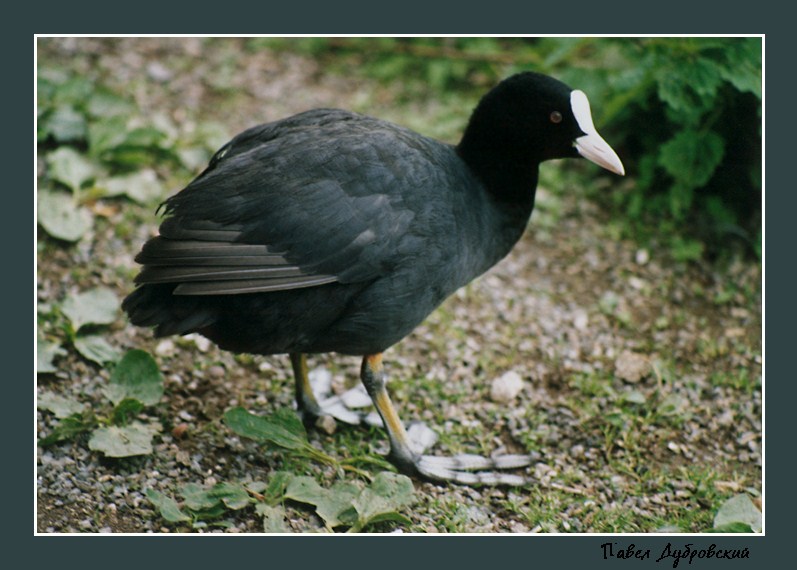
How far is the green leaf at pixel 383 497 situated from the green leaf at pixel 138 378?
4.04 feet

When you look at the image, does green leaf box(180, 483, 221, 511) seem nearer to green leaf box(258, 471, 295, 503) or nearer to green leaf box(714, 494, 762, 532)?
green leaf box(258, 471, 295, 503)

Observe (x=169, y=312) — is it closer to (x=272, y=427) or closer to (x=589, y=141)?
(x=272, y=427)

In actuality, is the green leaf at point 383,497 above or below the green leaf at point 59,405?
below

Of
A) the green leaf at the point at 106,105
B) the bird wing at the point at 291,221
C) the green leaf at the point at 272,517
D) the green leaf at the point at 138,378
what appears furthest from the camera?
the green leaf at the point at 106,105

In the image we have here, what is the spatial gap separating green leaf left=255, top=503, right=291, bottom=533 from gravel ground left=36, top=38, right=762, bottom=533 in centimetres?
9

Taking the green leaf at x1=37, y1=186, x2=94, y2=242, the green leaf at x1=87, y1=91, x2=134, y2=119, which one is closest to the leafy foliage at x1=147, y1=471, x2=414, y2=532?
the green leaf at x1=37, y1=186, x2=94, y2=242

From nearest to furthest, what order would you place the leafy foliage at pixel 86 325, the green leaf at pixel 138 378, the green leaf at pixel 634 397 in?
the green leaf at pixel 138 378 → the leafy foliage at pixel 86 325 → the green leaf at pixel 634 397

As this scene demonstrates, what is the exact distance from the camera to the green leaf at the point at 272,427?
14.0 feet

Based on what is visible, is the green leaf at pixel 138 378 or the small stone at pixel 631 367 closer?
the green leaf at pixel 138 378

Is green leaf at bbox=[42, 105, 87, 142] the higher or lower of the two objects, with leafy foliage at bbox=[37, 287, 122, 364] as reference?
higher

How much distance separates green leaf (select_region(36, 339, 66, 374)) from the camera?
461cm

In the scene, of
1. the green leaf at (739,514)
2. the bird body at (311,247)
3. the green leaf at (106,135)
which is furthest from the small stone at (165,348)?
the green leaf at (739,514)

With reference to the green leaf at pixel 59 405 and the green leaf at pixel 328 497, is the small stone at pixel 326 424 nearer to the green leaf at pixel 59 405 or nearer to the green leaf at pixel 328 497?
the green leaf at pixel 328 497

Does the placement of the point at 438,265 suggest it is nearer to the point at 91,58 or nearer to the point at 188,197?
the point at 188,197
